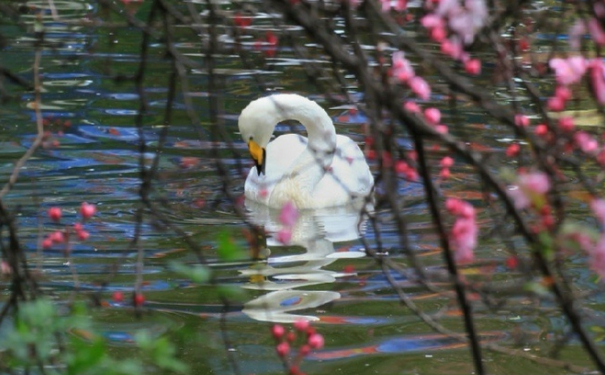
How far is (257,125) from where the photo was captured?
8.83 meters

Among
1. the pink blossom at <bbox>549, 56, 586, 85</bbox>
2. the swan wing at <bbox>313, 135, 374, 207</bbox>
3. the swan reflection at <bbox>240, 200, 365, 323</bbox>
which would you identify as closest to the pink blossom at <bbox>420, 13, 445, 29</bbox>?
the pink blossom at <bbox>549, 56, 586, 85</bbox>

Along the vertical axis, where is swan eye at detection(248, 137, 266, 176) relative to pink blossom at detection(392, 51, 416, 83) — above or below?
below

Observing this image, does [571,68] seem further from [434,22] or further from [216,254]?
[216,254]

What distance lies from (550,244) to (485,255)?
5.26 metres

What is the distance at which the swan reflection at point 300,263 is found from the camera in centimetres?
680

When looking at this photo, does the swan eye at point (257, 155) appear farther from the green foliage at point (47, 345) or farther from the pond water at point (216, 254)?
the green foliage at point (47, 345)

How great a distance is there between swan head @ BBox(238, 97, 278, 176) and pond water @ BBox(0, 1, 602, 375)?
178mm

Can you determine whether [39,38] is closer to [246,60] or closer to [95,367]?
[246,60]

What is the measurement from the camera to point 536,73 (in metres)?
3.96

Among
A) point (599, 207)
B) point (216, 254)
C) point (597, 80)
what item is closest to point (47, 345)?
point (599, 207)

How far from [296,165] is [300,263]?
1710 millimetres

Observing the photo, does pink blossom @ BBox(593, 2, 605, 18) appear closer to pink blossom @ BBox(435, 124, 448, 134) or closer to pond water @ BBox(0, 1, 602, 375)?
pink blossom @ BBox(435, 124, 448, 134)

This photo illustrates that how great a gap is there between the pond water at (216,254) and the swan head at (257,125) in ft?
0.59

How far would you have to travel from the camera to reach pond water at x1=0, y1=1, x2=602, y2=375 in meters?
5.86
